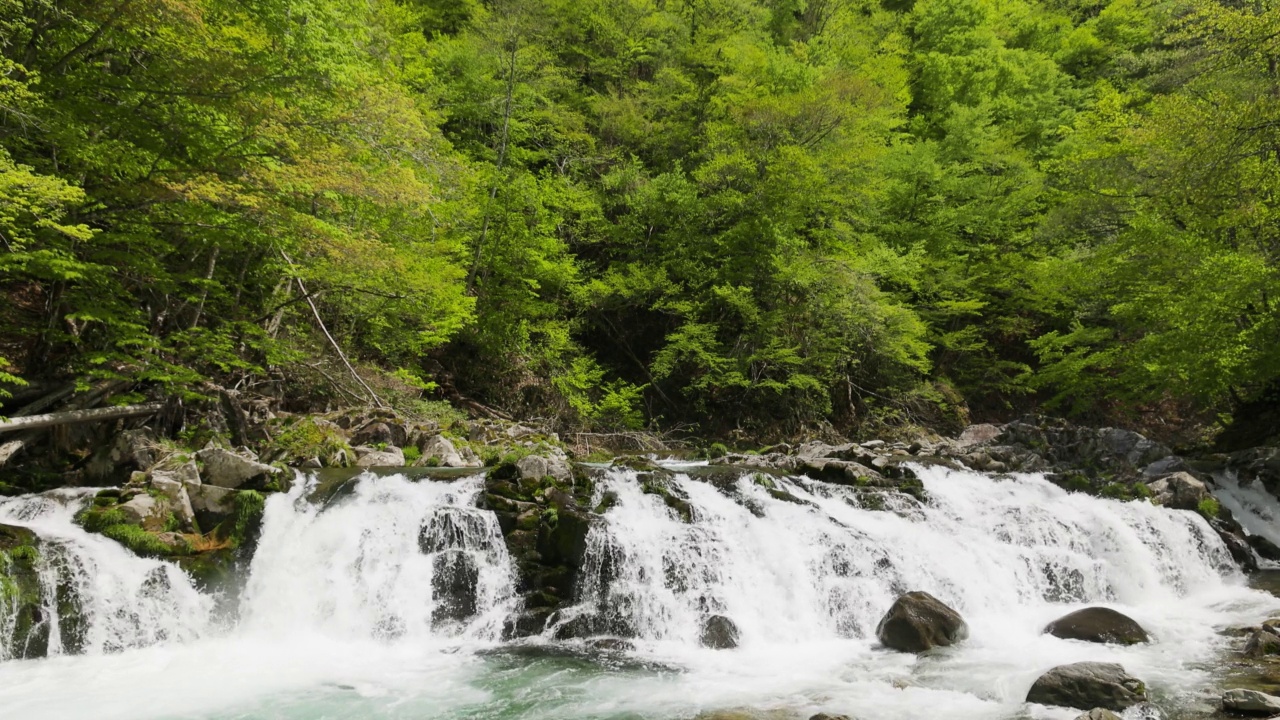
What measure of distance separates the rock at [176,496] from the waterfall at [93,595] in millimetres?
758

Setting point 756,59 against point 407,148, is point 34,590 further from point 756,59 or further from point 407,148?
point 756,59

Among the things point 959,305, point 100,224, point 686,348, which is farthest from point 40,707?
point 959,305

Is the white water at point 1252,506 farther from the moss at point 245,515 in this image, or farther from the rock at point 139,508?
the rock at point 139,508

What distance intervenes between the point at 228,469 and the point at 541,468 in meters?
4.24

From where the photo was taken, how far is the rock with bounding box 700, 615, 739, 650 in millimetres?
7641

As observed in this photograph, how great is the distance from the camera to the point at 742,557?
9000mm

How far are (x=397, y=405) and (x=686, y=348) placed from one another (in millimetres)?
7797

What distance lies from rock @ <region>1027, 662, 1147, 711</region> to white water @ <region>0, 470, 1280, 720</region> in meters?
0.23

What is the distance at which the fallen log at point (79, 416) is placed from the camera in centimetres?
775

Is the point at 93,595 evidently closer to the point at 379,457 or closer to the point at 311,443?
the point at 311,443

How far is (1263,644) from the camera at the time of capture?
6.96 metres

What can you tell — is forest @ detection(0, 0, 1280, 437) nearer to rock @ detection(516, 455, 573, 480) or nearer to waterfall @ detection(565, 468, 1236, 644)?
rock @ detection(516, 455, 573, 480)

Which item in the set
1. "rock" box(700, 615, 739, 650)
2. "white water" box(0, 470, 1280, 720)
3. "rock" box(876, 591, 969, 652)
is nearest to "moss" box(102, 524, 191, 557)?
"white water" box(0, 470, 1280, 720)

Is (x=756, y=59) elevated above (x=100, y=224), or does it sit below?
above
